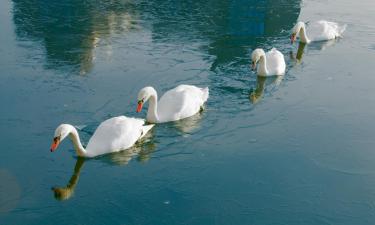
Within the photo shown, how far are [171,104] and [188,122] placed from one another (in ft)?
1.87

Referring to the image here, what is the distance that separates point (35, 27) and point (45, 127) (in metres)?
8.34

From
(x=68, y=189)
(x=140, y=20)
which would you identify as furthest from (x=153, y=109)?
(x=140, y=20)

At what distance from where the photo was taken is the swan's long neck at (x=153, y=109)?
41.1 ft

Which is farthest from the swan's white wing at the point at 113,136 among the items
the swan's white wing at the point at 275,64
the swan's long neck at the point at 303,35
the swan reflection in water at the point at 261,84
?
the swan's long neck at the point at 303,35

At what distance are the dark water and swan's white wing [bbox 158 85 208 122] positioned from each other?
184 millimetres

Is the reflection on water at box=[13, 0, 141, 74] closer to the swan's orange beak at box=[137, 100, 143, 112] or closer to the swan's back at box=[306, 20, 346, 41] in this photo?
the swan's orange beak at box=[137, 100, 143, 112]

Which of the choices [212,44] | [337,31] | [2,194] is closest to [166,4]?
[212,44]

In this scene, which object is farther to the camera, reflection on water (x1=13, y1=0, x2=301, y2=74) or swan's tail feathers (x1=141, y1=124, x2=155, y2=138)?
reflection on water (x1=13, y1=0, x2=301, y2=74)

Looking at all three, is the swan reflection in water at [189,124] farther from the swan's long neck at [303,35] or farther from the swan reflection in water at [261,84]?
the swan's long neck at [303,35]

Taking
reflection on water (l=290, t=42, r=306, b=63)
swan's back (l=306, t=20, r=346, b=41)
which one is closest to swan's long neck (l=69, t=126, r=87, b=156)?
reflection on water (l=290, t=42, r=306, b=63)

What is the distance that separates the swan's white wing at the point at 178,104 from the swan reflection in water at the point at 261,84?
1.80m

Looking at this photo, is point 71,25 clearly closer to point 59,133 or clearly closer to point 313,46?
point 313,46

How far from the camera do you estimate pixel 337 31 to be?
65.0 feet

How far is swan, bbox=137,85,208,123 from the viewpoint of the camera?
12530 mm
